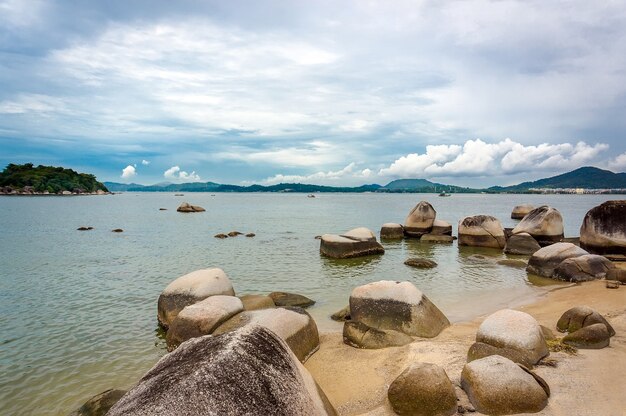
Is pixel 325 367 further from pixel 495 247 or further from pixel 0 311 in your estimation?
pixel 495 247

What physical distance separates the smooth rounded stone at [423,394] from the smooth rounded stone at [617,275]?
12138 mm

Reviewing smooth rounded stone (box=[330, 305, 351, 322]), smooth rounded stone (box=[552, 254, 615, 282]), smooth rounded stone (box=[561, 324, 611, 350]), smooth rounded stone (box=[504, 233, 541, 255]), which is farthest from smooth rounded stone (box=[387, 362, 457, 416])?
smooth rounded stone (box=[504, 233, 541, 255])

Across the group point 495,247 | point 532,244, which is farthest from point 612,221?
point 495,247

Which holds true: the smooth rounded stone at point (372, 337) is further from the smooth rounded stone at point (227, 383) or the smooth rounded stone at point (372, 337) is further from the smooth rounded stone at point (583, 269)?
the smooth rounded stone at point (583, 269)

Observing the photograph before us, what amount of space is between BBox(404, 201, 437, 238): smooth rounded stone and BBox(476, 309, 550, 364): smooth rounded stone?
76.8ft

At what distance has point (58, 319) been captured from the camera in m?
11.6

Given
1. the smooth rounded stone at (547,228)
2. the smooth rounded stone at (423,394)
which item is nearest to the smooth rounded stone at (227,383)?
the smooth rounded stone at (423,394)

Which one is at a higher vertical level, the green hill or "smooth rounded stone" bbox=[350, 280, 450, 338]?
the green hill

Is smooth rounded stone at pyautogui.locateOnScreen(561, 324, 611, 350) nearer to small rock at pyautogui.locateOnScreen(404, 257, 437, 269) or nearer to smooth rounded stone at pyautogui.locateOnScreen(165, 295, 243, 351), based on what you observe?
smooth rounded stone at pyautogui.locateOnScreen(165, 295, 243, 351)

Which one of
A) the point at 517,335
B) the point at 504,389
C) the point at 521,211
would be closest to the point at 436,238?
the point at 517,335

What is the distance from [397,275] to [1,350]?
44.8 ft

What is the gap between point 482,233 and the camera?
2647cm

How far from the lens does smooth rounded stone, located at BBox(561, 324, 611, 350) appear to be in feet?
25.3

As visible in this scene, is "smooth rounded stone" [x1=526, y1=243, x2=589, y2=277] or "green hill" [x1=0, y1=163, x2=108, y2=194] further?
"green hill" [x1=0, y1=163, x2=108, y2=194]
